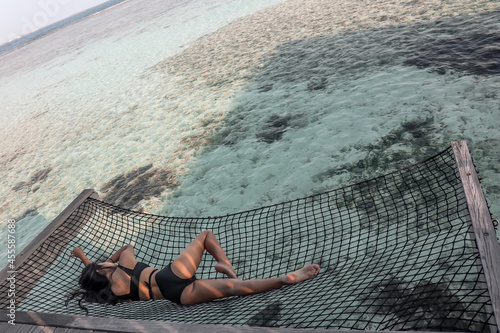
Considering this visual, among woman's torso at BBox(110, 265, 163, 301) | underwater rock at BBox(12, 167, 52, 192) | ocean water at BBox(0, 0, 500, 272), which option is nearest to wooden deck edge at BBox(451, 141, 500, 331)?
ocean water at BBox(0, 0, 500, 272)

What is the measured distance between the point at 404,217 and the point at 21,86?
2795cm

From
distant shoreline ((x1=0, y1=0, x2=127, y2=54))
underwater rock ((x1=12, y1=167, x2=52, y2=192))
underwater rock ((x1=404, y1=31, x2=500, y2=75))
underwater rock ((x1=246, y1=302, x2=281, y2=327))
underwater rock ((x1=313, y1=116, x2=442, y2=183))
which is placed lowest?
underwater rock ((x1=246, y1=302, x2=281, y2=327))

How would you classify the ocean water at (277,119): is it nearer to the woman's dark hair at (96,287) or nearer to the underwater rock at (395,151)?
the underwater rock at (395,151)

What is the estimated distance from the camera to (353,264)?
397 cm

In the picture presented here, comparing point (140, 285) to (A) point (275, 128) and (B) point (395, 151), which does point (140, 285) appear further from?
(A) point (275, 128)

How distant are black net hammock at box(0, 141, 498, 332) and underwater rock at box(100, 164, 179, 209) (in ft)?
4.10

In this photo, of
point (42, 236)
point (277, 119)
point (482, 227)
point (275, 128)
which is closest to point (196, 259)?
point (482, 227)

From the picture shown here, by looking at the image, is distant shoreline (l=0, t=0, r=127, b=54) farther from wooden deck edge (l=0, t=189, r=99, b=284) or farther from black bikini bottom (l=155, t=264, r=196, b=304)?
black bikini bottom (l=155, t=264, r=196, b=304)

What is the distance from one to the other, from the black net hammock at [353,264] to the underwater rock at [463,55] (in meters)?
3.92

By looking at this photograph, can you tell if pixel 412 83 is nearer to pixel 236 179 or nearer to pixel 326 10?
pixel 236 179

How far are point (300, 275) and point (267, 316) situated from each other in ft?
2.73

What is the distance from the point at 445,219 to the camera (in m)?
4.18

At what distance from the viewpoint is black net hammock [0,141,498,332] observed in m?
3.23

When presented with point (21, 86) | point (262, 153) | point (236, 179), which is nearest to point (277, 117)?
point (262, 153)
